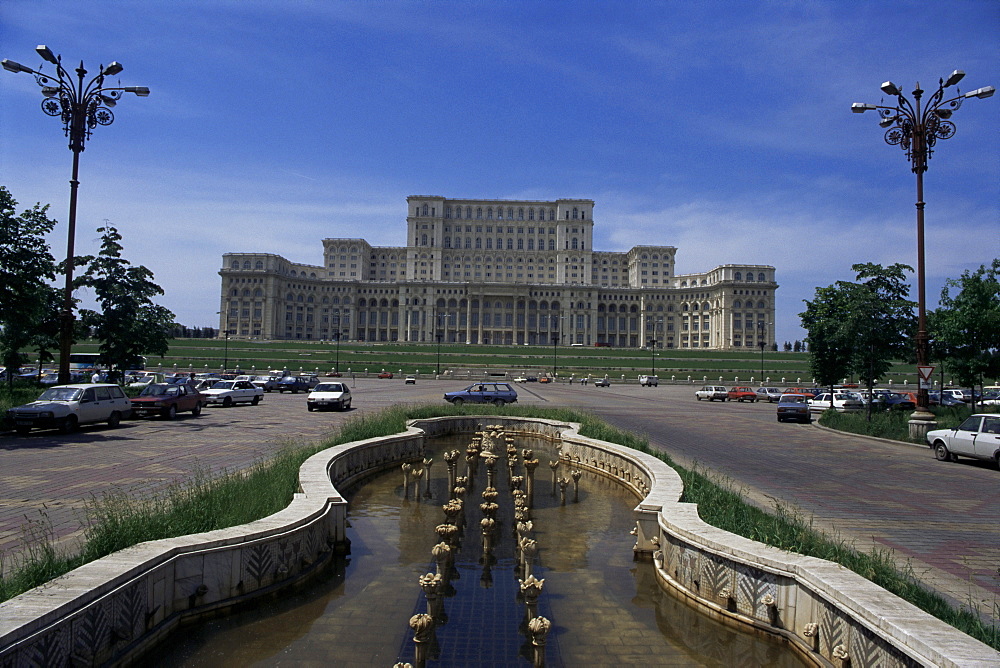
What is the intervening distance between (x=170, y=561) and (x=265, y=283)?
14800 centimetres

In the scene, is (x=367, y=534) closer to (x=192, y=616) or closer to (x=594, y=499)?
(x=192, y=616)

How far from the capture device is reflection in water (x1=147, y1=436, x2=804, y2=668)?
5023mm

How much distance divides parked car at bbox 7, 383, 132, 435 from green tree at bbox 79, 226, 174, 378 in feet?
22.7

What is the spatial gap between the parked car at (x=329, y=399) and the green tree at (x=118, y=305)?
7443 mm

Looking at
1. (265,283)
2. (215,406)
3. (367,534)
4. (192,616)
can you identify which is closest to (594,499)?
A: (367,534)

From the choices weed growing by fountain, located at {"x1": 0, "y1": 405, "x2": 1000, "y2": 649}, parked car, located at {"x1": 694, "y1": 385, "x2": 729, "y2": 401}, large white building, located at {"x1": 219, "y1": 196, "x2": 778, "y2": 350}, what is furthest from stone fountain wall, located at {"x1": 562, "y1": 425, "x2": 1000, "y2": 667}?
large white building, located at {"x1": 219, "y1": 196, "x2": 778, "y2": 350}

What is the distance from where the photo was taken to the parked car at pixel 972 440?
14719mm

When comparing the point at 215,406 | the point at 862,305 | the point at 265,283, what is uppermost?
the point at 265,283

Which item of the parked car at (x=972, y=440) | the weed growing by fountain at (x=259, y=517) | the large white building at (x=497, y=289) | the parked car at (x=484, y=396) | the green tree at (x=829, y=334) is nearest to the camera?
the weed growing by fountain at (x=259, y=517)

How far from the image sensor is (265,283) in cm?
14350

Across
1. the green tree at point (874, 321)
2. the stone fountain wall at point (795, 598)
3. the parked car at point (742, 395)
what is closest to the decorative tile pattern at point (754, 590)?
the stone fountain wall at point (795, 598)

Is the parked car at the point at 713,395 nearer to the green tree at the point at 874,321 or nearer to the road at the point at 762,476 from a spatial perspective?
the green tree at the point at 874,321

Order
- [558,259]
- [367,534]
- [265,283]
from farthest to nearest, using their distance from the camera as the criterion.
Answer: [558,259], [265,283], [367,534]

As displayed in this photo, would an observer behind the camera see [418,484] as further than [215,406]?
No
